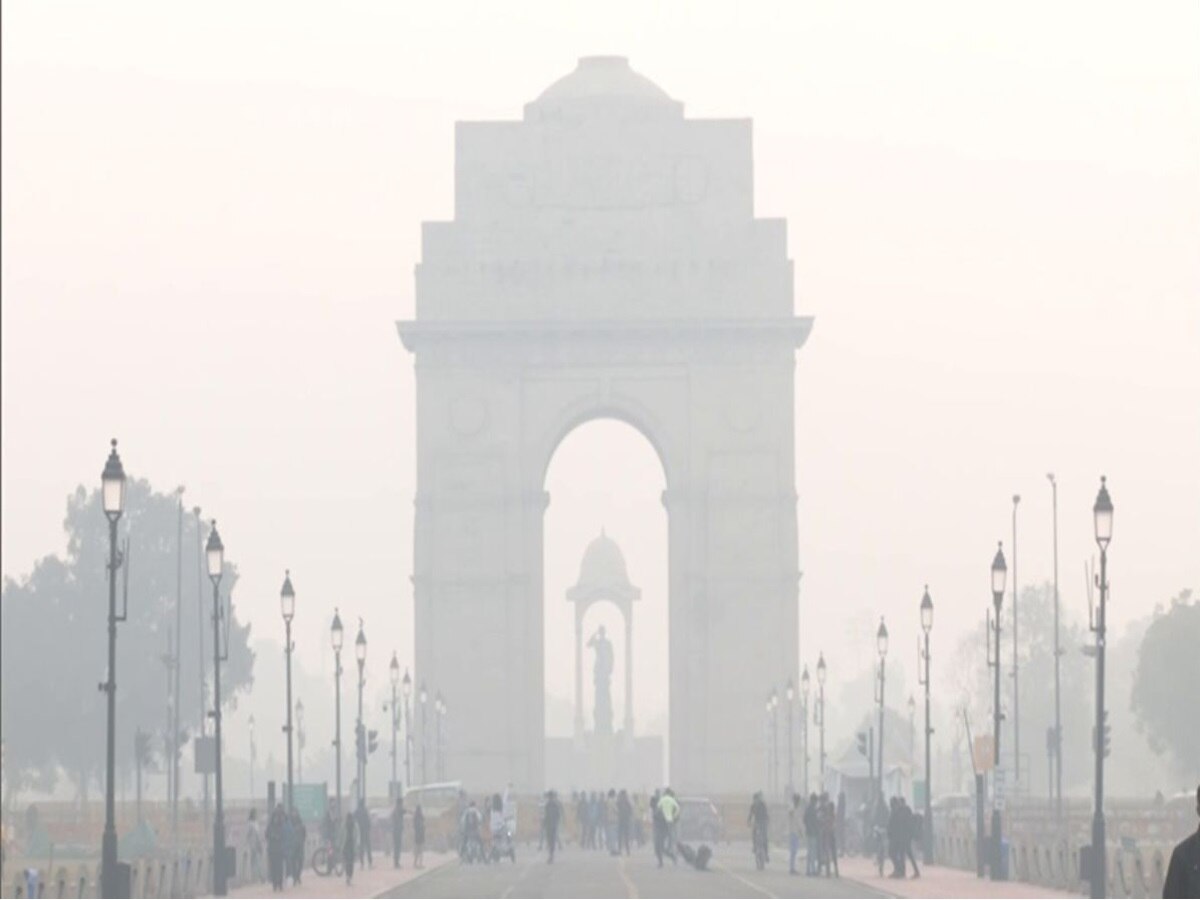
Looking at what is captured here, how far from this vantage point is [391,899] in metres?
47.9

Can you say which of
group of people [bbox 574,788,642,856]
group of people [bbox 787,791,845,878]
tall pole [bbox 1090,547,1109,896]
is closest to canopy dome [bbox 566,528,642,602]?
group of people [bbox 574,788,642,856]

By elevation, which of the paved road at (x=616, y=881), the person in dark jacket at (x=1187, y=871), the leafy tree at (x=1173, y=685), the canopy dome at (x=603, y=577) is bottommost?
the paved road at (x=616, y=881)

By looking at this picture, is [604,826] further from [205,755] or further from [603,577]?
[603,577]

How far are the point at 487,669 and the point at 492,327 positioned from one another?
11233 millimetres

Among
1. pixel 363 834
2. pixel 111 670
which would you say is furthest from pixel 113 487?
pixel 363 834

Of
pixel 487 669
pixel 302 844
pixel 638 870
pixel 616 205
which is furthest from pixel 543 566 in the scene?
pixel 302 844

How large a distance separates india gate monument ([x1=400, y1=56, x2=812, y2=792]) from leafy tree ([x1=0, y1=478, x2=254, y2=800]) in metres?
9.95

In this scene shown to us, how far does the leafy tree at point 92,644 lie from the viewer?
114 meters

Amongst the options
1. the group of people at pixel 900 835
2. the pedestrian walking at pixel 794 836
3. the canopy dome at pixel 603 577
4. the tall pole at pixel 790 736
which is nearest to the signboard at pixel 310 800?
the pedestrian walking at pixel 794 836

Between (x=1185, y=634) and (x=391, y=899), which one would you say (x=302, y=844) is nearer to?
(x=391, y=899)

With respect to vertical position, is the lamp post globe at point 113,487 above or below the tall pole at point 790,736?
above

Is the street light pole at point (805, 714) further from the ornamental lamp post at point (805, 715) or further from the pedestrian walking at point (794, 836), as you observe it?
the pedestrian walking at point (794, 836)

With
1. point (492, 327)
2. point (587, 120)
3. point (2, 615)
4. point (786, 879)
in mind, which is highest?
point (587, 120)

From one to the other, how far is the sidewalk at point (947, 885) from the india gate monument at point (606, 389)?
151ft
